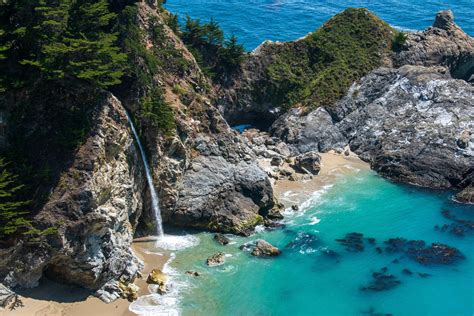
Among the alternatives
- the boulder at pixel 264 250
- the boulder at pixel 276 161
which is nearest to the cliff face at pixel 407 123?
the boulder at pixel 276 161

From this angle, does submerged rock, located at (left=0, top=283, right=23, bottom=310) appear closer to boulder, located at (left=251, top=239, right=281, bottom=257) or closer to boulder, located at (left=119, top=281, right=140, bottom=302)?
boulder, located at (left=119, top=281, right=140, bottom=302)

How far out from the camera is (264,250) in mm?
49969

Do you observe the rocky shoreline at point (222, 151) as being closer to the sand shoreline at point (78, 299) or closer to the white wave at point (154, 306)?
the sand shoreline at point (78, 299)

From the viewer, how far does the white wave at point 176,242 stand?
164 feet

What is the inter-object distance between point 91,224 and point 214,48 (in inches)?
1378

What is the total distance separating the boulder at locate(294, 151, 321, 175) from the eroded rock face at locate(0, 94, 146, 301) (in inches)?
884

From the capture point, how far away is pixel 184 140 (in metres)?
53.9

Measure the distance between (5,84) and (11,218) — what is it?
366 inches

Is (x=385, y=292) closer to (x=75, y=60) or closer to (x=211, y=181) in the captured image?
(x=211, y=181)

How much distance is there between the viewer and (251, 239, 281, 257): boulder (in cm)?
4984

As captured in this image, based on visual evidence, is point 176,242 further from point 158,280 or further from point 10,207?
point 10,207

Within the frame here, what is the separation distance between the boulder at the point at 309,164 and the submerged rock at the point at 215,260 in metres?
18.1

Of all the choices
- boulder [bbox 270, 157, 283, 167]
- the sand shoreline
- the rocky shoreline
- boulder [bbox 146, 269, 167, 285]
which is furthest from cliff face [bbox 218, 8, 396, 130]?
boulder [bbox 146, 269, 167, 285]

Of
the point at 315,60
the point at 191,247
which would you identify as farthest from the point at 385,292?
the point at 315,60
